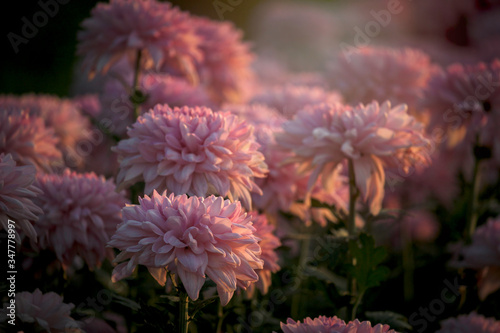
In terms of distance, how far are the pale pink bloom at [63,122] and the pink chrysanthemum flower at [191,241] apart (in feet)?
3.40

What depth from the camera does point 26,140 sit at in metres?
1.37

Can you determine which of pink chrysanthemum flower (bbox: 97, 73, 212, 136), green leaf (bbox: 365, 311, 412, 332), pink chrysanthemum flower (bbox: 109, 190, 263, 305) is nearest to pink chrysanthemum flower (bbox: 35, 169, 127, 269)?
pink chrysanthemum flower (bbox: 109, 190, 263, 305)

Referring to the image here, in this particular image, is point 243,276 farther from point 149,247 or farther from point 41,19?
point 41,19

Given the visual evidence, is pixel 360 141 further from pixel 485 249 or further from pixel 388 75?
pixel 388 75

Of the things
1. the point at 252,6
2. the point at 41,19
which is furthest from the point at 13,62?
the point at 252,6

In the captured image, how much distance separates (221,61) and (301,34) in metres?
2.35

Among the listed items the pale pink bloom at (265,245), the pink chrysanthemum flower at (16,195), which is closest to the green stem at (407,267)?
the pale pink bloom at (265,245)

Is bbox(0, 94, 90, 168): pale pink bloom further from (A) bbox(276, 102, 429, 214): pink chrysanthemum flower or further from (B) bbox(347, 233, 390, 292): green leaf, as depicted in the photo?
(B) bbox(347, 233, 390, 292): green leaf

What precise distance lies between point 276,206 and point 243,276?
18.6 inches

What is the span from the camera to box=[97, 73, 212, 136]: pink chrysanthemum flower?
169cm

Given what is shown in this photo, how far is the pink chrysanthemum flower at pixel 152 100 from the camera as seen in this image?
1.69 m

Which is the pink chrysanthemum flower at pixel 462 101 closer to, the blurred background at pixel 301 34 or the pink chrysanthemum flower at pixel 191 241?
the pink chrysanthemum flower at pixel 191 241

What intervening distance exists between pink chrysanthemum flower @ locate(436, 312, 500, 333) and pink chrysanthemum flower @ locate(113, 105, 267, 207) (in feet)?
2.25

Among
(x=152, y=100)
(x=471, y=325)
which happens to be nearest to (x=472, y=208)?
(x=471, y=325)
